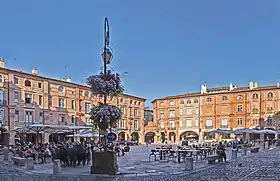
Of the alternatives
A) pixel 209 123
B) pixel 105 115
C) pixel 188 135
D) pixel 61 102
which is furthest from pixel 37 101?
pixel 105 115

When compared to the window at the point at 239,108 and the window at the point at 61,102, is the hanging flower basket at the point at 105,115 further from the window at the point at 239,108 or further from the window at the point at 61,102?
the window at the point at 239,108

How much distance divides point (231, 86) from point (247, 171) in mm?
59755

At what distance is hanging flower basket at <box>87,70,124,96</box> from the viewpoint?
14.8 meters

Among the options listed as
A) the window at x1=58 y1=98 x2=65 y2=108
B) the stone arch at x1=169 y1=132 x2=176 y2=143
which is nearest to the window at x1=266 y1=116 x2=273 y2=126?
the stone arch at x1=169 y1=132 x2=176 y2=143

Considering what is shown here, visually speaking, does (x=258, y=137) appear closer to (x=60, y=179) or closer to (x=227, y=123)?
(x=227, y=123)

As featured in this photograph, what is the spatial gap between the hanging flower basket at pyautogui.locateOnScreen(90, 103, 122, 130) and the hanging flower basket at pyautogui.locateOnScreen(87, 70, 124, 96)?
1.82 feet

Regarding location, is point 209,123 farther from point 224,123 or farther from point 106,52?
point 106,52

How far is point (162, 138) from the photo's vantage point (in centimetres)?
7744

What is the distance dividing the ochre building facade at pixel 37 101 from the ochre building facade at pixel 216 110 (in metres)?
21.7

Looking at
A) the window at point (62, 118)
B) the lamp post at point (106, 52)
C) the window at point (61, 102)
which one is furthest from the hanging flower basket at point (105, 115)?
the window at point (62, 118)

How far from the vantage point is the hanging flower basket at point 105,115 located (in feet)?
47.8

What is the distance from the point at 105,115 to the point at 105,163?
1.86 meters

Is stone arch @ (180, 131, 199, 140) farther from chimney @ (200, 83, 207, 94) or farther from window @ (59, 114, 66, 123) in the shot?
window @ (59, 114, 66, 123)

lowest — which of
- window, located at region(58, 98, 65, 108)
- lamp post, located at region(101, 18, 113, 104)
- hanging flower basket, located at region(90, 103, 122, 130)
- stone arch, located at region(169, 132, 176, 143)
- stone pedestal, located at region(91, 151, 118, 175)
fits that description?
stone arch, located at region(169, 132, 176, 143)
